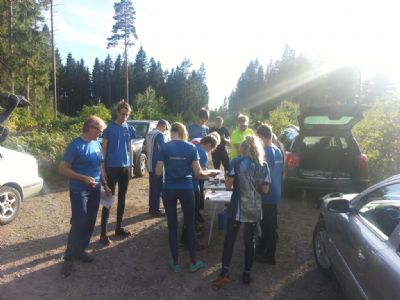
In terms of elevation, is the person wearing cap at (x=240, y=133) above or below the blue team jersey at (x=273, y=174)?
above

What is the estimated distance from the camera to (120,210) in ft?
17.5

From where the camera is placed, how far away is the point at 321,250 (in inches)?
168

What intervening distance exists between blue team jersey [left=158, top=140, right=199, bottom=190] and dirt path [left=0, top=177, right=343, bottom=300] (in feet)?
3.79

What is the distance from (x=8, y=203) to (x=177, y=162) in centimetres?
358

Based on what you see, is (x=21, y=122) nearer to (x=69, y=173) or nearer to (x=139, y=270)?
(x=69, y=173)

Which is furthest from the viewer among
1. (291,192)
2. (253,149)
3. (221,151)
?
(291,192)

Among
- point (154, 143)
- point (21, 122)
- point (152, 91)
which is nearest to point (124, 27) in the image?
point (152, 91)

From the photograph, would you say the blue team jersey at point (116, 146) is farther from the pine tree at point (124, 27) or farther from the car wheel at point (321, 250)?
the pine tree at point (124, 27)

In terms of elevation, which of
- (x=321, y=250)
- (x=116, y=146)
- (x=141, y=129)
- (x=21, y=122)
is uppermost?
(x=21, y=122)

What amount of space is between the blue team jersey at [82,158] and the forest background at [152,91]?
454cm

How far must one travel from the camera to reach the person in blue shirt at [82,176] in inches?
156

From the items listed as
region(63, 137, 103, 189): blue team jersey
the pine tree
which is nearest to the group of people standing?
region(63, 137, 103, 189): blue team jersey

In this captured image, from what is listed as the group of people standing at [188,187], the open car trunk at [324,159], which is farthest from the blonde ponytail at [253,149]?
the open car trunk at [324,159]

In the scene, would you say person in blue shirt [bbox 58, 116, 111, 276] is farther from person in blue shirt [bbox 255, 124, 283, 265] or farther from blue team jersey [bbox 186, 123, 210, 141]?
blue team jersey [bbox 186, 123, 210, 141]
